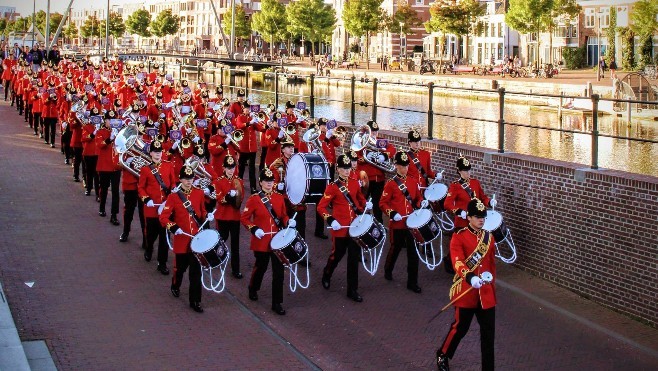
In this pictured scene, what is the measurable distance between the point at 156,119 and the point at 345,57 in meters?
75.1

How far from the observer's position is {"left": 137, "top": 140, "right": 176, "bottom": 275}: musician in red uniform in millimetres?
13273

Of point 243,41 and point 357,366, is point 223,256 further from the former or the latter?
point 243,41

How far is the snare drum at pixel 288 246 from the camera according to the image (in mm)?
11320

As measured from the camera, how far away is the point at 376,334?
1091 cm

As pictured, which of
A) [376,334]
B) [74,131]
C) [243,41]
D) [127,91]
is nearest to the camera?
[376,334]

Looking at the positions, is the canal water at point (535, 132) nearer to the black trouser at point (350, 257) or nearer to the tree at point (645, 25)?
the black trouser at point (350, 257)

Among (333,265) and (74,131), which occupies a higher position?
(74,131)

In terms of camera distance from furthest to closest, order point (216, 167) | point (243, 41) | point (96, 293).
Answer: point (243, 41) → point (216, 167) → point (96, 293)

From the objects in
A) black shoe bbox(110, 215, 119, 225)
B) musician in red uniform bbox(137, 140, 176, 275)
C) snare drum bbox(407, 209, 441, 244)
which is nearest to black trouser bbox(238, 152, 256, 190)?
black shoe bbox(110, 215, 119, 225)

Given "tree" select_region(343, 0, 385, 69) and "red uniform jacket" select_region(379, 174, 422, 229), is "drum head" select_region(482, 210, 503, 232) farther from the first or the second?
"tree" select_region(343, 0, 385, 69)

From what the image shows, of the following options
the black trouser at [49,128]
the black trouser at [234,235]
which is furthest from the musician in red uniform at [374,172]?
the black trouser at [49,128]

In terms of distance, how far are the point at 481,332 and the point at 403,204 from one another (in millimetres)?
3537

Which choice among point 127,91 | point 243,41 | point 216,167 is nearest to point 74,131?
point 216,167

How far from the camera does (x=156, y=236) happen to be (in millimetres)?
13711
